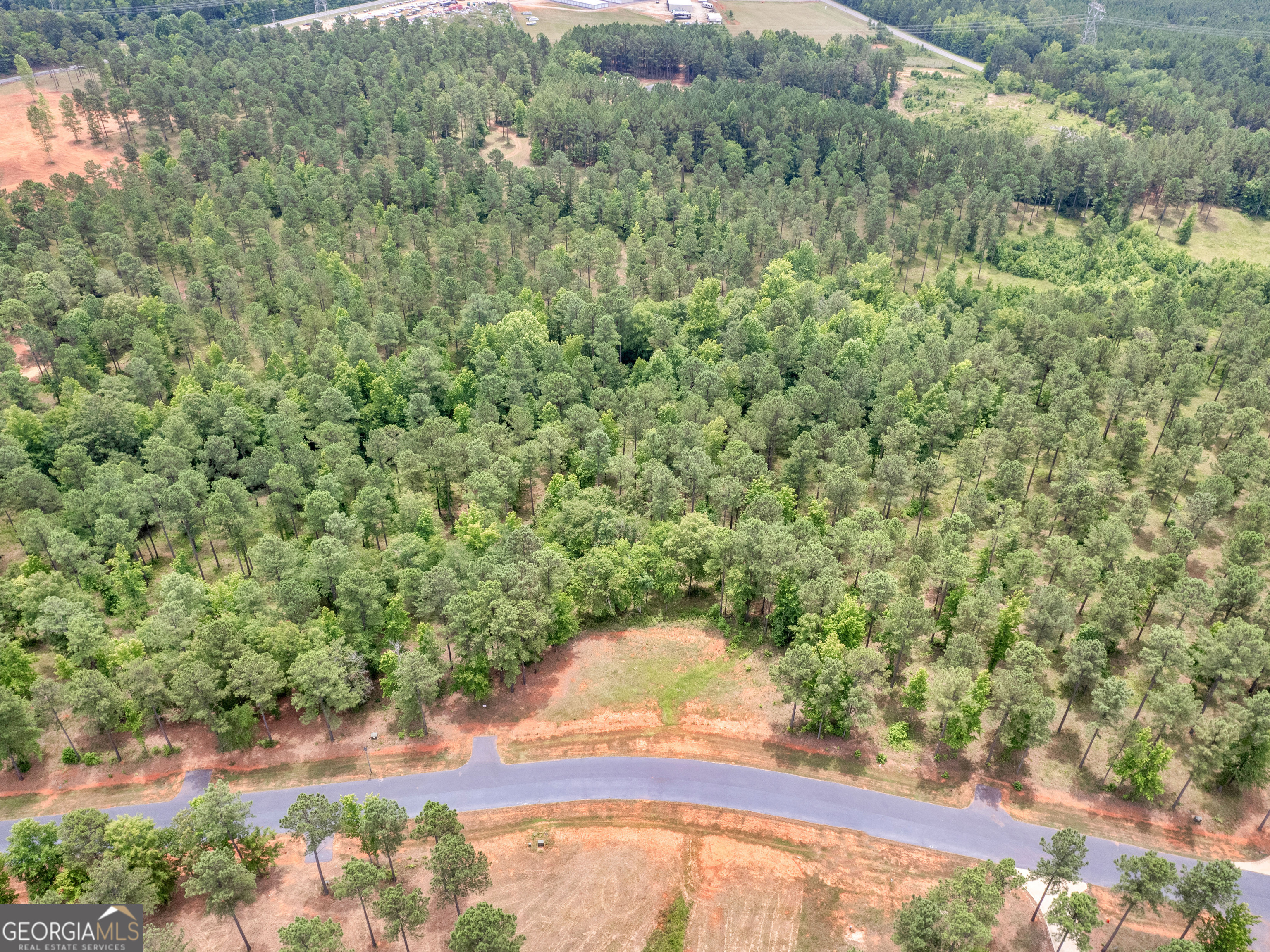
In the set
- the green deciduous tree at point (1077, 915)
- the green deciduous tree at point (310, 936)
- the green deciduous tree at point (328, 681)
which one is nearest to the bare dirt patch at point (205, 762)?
the green deciduous tree at point (328, 681)

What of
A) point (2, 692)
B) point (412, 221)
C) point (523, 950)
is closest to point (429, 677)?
point (523, 950)

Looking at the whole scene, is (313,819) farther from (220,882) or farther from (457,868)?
(457,868)

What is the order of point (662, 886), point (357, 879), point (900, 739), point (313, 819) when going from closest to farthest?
point (357, 879), point (313, 819), point (662, 886), point (900, 739)

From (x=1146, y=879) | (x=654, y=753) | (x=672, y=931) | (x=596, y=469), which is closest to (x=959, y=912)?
(x=1146, y=879)

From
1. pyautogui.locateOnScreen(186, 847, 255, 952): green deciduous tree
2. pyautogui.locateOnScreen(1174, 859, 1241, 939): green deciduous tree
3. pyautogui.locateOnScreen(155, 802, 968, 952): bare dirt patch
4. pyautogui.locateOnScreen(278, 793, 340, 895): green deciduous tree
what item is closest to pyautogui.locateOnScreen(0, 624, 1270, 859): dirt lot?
pyautogui.locateOnScreen(155, 802, 968, 952): bare dirt patch

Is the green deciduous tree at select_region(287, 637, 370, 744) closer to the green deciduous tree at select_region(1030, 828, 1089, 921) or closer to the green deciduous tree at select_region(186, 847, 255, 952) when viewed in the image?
the green deciduous tree at select_region(186, 847, 255, 952)

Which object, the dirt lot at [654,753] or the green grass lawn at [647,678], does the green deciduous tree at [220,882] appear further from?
the green grass lawn at [647,678]
